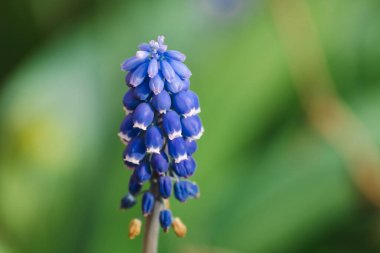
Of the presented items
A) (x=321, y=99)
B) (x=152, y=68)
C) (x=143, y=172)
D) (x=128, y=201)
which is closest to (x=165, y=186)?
(x=143, y=172)

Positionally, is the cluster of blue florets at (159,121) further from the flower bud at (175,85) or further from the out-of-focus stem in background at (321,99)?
the out-of-focus stem in background at (321,99)

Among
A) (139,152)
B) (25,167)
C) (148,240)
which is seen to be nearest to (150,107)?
(139,152)

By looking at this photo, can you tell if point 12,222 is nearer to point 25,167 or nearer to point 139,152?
point 25,167

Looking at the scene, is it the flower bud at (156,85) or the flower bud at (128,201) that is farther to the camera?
the flower bud at (128,201)

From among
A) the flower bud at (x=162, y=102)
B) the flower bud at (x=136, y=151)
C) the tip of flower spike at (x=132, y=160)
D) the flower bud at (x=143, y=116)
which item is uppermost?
the flower bud at (x=162, y=102)

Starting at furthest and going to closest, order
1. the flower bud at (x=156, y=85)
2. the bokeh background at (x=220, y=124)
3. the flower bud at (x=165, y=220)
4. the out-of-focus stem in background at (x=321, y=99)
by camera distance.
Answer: the out-of-focus stem in background at (x=321, y=99) < the bokeh background at (x=220, y=124) < the flower bud at (x=165, y=220) < the flower bud at (x=156, y=85)

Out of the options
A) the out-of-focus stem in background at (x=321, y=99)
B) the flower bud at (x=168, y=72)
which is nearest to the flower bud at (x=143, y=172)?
the flower bud at (x=168, y=72)
